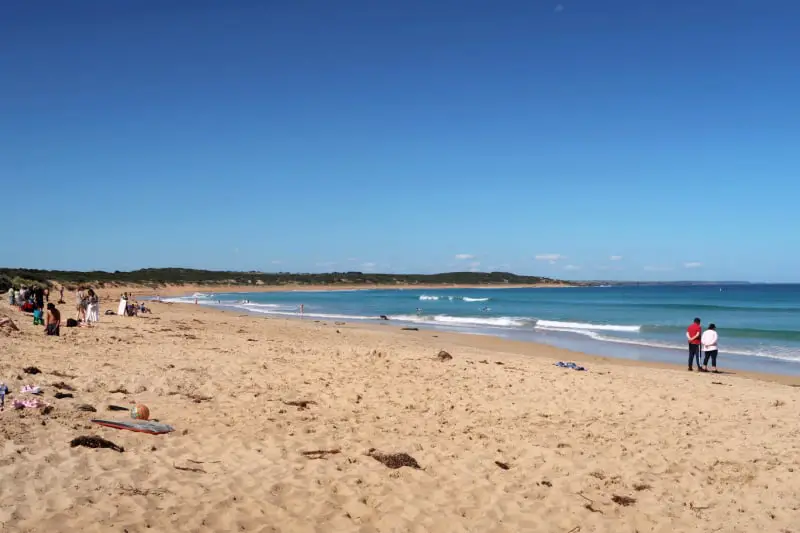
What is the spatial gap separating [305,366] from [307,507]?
296 inches

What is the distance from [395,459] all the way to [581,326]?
3009cm

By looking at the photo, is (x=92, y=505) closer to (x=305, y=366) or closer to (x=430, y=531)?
(x=430, y=531)

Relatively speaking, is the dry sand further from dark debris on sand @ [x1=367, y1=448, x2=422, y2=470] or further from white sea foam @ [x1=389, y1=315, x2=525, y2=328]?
white sea foam @ [x1=389, y1=315, x2=525, y2=328]

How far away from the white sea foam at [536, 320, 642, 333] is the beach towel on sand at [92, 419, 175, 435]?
2904 centimetres

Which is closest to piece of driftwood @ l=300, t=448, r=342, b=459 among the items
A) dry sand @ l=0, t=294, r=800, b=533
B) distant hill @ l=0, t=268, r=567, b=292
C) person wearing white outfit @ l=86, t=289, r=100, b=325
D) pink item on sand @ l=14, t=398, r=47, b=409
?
dry sand @ l=0, t=294, r=800, b=533

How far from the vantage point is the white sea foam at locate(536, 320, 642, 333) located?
33188mm

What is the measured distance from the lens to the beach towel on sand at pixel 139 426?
7117 mm

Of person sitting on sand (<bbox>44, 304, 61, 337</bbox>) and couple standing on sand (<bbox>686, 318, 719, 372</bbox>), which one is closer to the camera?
person sitting on sand (<bbox>44, 304, 61, 337</bbox>)

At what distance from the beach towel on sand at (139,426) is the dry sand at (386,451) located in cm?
14

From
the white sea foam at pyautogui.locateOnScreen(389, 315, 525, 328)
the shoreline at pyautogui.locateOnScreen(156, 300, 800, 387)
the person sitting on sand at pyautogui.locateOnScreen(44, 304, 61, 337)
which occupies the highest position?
the person sitting on sand at pyautogui.locateOnScreen(44, 304, 61, 337)

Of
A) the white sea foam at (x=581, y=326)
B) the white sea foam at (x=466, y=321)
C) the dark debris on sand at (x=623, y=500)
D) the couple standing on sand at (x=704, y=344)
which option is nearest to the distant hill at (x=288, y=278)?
the white sea foam at (x=466, y=321)

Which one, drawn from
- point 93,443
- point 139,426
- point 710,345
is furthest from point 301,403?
point 710,345

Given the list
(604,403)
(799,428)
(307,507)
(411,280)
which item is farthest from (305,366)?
(411,280)

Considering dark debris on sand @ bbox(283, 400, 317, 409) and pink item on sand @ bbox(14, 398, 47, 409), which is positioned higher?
pink item on sand @ bbox(14, 398, 47, 409)
